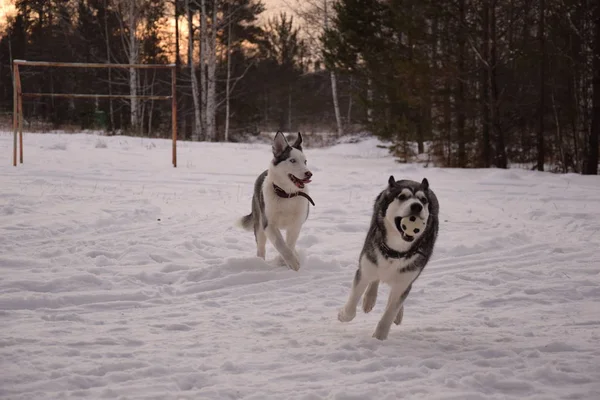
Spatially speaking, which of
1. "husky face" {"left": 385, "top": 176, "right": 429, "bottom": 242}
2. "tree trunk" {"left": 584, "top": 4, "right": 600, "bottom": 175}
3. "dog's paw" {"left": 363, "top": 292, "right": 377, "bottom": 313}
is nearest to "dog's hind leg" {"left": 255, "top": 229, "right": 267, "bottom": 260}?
"dog's paw" {"left": 363, "top": 292, "right": 377, "bottom": 313}

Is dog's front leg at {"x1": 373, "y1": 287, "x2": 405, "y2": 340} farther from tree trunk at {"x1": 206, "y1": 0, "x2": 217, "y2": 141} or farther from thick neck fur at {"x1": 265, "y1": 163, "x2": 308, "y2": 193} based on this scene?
tree trunk at {"x1": 206, "y1": 0, "x2": 217, "y2": 141}

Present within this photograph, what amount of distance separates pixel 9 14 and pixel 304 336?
4154cm

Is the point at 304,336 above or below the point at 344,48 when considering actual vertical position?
below

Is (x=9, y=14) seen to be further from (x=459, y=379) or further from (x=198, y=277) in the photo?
(x=459, y=379)

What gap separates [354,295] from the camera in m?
4.45

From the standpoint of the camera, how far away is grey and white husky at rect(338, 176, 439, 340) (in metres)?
4.10

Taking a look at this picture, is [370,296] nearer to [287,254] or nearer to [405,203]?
[405,203]

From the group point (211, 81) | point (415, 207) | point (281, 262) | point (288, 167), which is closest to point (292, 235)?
point (281, 262)

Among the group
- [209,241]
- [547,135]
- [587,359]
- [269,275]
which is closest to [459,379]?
[587,359]

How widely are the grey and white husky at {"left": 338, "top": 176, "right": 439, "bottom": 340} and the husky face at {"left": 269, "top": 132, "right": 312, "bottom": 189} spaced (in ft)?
6.09

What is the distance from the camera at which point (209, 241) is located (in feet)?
23.9

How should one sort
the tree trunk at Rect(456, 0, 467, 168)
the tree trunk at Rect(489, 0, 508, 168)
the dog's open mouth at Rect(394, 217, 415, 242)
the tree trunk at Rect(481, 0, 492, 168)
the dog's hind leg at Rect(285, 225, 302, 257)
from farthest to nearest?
the tree trunk at Rect(456, 0, 467, 168) < the tree trunk at Rect(481, 0, 492, 168) < the tree trunk at Rect(489, 0, 508, 168) < the dog's hind leg at Rect(285, 225, 302, 257) < the dog's open mouth at Rect(394, 217, 415, 242)

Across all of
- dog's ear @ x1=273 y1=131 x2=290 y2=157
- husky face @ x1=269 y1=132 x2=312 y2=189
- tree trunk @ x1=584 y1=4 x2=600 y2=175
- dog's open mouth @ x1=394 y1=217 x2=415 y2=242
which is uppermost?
tree trunk @ x1=584 y1=4 x2=600 y2=175

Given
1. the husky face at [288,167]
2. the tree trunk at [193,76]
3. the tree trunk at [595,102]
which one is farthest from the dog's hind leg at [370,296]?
the tree trunk at [193,76]
